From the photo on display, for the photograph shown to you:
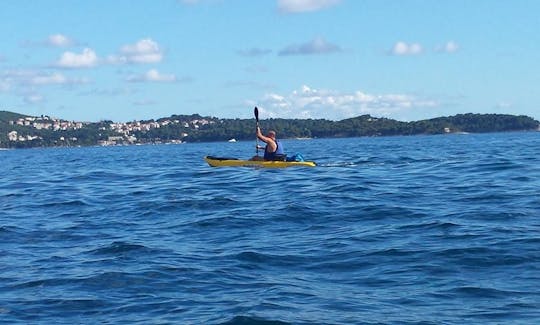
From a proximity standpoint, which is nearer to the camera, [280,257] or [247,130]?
[280,257]

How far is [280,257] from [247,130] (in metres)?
144

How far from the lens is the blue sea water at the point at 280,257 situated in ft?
28.9

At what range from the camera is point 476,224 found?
13.9m

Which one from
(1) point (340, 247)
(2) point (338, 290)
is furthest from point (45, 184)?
(2) point (338, 290)

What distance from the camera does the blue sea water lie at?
880 centimetres

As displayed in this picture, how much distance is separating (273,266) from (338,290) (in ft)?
5.43

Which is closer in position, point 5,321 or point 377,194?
point 5,321

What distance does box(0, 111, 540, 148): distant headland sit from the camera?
16088 centimetres

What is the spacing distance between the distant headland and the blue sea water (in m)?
130

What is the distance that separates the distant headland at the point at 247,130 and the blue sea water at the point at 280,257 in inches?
5135

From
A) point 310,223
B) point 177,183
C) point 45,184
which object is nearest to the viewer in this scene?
point 310,223

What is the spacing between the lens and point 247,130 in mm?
155250

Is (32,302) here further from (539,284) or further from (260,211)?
(260,211)

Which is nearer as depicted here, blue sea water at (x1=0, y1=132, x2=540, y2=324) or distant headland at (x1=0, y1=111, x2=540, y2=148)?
blue sea water at (x1=0, y1=132, x2=540, y2=324)
